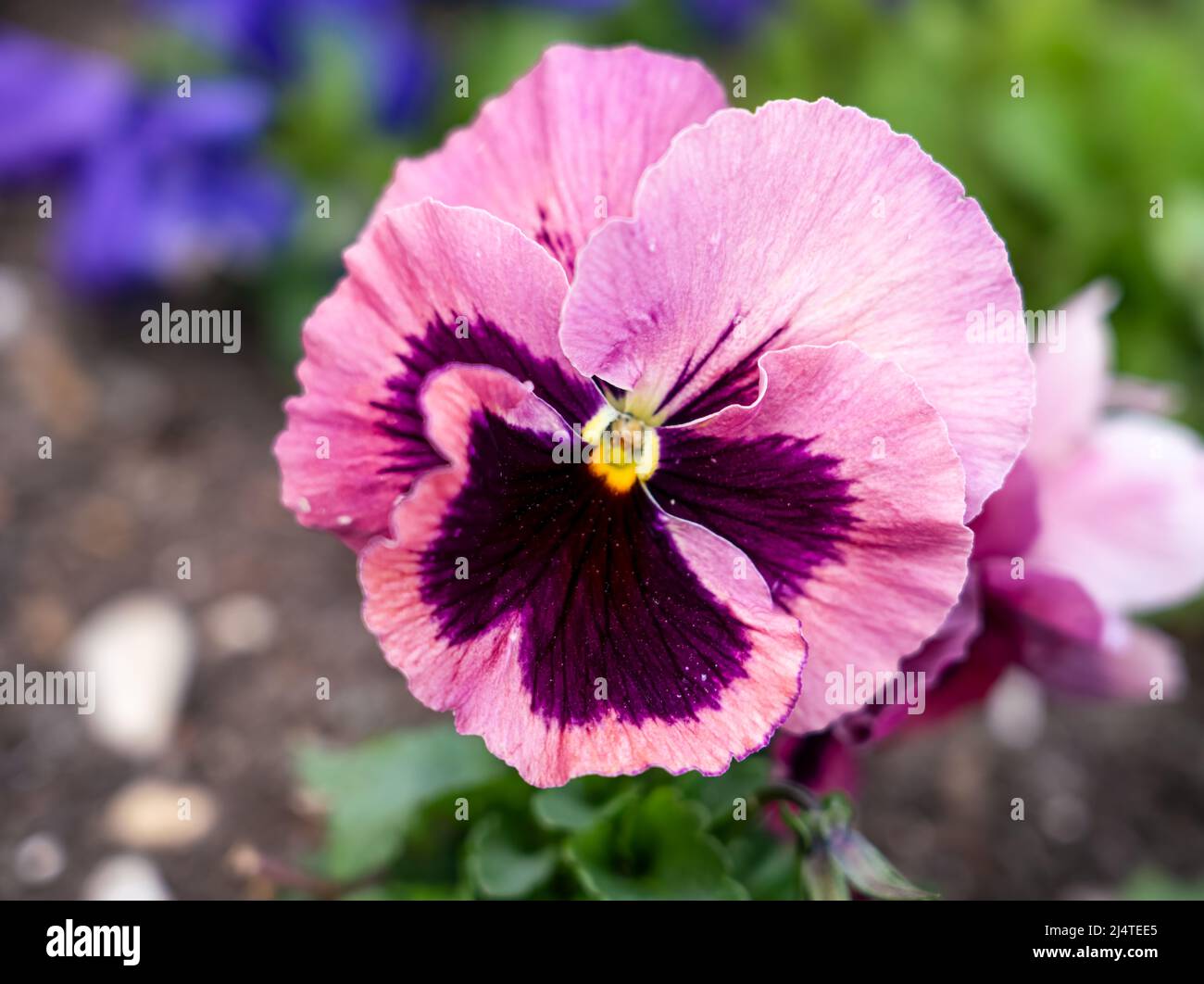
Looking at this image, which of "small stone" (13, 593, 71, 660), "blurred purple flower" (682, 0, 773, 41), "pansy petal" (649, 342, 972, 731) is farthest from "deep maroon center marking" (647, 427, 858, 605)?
"blurred purple flower" (682, 0, 773, 41)

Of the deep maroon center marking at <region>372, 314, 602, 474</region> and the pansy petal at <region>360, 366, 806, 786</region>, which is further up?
the deep maroon center marking at <region>372, 314, 602, 474</region>

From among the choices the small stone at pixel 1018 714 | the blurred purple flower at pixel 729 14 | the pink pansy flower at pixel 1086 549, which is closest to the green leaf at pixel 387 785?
the pink pansy flower at pixel 1086 549

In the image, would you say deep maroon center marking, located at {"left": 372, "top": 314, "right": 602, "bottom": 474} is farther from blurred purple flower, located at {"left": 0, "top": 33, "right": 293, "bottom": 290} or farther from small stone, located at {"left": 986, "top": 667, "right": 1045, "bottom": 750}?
blurred purple flower, located at {"left": 0, "top": 33, "right": 293, "bottom": 290}

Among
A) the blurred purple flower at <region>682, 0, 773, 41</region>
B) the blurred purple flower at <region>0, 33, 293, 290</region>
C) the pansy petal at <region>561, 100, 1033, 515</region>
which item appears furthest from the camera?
the blurred purple flower at <region>682, 0, 773, 41</region>

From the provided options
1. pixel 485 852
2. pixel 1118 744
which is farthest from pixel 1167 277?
pixel 485 852

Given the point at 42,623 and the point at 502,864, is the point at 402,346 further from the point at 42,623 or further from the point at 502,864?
the point at 42,623

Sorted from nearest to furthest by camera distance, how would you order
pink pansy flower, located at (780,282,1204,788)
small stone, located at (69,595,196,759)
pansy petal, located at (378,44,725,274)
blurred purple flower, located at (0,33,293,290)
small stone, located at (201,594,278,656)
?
pansy petal, located at (378,44,725,274) → pink pansy flower, located at (780,282,1204,788) → small stone, located at (69,595,196,759) → small stone, located at (201,594,278,656) → blurred purple flower, located at (0,33,293,290)

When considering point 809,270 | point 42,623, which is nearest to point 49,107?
point 42,623

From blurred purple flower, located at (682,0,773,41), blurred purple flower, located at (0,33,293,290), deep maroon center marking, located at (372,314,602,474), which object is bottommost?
deep maroon center marking, located at (372,314,602,474)
